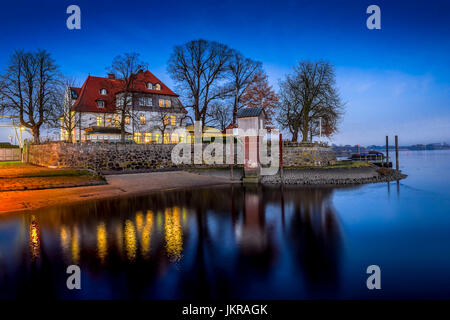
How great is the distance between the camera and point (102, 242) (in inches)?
288

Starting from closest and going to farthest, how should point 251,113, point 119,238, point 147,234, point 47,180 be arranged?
point 119,238 < point 147,234 < point 47,180 < point 251,113

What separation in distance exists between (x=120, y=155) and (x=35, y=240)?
1955 cm

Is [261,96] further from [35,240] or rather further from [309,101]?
[35,240]

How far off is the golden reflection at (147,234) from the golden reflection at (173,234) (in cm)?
51

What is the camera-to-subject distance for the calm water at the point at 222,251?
4.86 meters

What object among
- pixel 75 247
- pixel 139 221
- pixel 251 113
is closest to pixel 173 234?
pixel 139 221

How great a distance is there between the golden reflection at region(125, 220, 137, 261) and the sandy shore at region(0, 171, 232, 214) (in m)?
5.97

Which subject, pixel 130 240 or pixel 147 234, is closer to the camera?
pixel 130 240

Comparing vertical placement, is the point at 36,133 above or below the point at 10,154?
above

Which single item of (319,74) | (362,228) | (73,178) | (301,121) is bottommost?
(362,228)

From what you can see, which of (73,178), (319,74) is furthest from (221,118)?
(73,178)

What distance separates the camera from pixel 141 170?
85.5ft

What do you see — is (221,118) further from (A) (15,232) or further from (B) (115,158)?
(A) (15,232)
